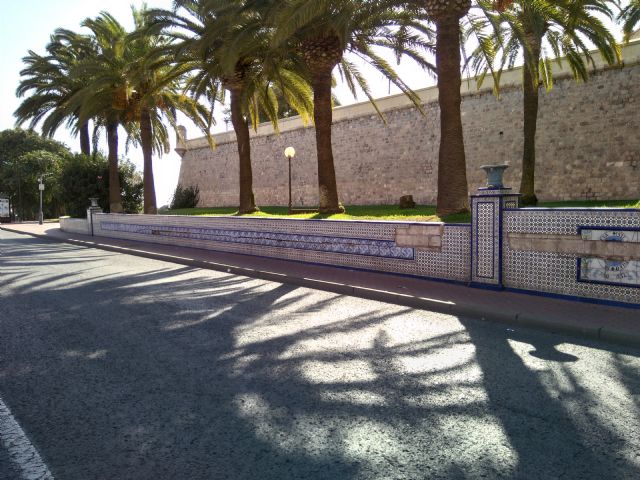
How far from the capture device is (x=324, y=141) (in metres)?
14.4

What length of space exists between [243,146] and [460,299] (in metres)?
12.7

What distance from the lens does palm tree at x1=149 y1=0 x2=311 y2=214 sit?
48.2 ft

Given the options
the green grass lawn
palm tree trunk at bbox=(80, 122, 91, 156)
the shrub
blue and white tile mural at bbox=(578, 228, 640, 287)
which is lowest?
blue and white tile mural at bbox=(578, 228, 640, 287)

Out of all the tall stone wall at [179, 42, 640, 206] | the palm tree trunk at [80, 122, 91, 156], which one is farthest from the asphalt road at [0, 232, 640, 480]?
the palm tree trunk at [80, 122, 91, 156]

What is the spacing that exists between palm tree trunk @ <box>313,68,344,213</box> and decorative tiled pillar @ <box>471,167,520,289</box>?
6.60 m

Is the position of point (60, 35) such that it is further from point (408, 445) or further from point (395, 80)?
point (408, 445)

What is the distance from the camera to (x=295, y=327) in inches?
241

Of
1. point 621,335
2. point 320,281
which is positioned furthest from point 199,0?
point 621,335

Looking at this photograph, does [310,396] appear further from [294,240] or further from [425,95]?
[425,95]

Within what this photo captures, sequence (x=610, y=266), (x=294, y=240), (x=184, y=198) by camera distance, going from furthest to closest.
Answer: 1. (x=184, y=198)
2. (x=294, y=240)
3. (x=610, y=266)

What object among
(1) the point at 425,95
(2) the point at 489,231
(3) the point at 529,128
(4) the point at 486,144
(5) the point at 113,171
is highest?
(1) the point at 425,95

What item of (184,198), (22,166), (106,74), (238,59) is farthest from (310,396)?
(22,166)

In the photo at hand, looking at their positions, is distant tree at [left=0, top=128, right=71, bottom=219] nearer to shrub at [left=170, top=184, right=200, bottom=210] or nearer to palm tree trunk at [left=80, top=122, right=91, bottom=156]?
shrub at [left=170, top=184, right=200, bottom=210]

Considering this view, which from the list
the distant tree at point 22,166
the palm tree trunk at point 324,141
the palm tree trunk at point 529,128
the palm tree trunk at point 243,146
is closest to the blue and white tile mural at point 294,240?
the palm tree trunk at point 324,141
